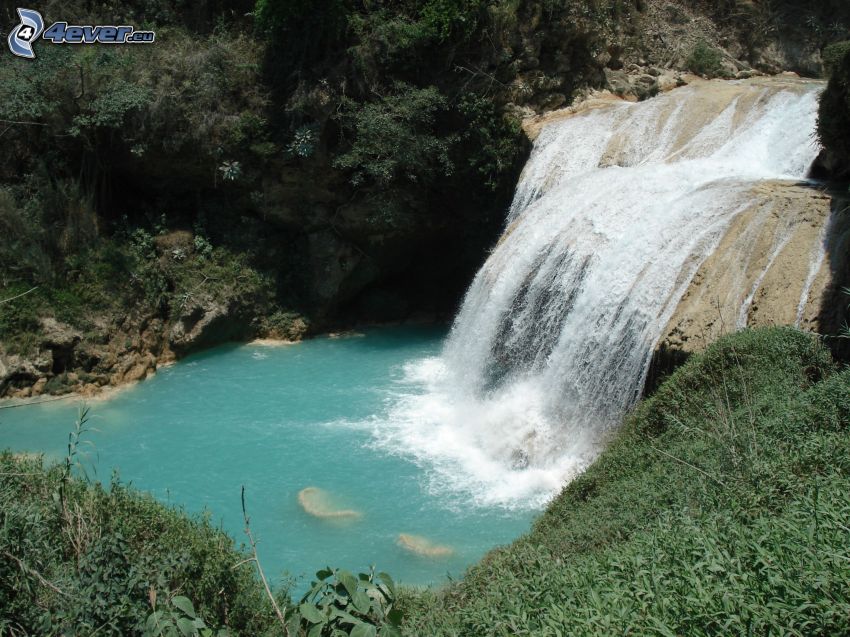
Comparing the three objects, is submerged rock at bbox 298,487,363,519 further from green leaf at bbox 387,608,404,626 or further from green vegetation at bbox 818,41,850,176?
green vegetation at bbox 818,41,850,176

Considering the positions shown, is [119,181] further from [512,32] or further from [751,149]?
[751,149]

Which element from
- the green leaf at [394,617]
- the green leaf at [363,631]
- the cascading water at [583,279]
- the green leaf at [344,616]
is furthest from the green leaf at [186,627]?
the cascading water at [583,279]

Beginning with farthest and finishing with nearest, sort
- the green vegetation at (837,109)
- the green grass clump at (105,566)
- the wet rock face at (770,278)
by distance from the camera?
1. the green vegetation at (837,109)
2. the wet rock face at (770,278)
3. the green grass clump at (105,566)

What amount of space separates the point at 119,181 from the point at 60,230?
2.07 metres

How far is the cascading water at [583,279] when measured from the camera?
1030 centimetres

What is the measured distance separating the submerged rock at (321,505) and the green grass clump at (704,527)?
281 centimetres

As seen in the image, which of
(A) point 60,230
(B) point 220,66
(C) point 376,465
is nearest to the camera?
(C) point 376,465

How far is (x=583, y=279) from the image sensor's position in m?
11.2

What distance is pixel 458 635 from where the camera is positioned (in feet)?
16.5

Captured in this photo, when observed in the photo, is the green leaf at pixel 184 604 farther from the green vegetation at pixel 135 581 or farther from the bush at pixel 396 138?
the bush at pixel 396 138

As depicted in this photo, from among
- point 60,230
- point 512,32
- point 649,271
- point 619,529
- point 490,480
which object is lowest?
point 490,480

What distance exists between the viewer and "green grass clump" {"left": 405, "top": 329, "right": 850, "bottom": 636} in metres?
4.04

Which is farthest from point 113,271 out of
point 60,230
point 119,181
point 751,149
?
point 751,149

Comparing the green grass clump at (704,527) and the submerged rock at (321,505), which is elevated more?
the green grass clump at (704,527)
